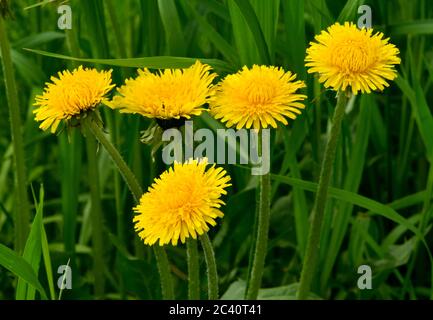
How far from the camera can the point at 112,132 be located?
39.9 inches

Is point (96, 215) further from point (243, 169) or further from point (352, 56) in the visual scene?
point (352, 56)

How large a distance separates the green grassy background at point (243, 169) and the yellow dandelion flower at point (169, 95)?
45mm

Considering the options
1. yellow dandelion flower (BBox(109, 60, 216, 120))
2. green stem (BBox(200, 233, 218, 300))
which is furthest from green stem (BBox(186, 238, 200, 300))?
yellow dandelion flower (BBox(109, 60, 216, 120))

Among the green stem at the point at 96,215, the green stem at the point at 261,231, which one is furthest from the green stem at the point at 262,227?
the green stem at the point at 96,215

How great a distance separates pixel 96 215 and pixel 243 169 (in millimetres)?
203

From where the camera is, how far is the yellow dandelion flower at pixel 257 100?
0.66 m

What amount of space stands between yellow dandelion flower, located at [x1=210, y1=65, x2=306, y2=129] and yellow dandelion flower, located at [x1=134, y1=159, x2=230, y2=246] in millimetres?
54

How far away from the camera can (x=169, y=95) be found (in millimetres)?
677

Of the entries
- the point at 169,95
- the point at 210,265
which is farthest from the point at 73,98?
the point at 210,265

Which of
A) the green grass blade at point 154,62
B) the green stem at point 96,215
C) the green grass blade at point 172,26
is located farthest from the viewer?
the green stem at point 96,215

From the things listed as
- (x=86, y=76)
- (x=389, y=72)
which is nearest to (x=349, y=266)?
(x=389, y=72)

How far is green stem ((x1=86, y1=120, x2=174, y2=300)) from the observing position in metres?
0.70

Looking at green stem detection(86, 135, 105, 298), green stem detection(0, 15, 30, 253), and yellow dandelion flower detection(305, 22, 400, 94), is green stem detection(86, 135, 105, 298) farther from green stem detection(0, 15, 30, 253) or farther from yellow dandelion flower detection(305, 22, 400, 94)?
yellow dandelion flower detection(305, 22, 400, 94)

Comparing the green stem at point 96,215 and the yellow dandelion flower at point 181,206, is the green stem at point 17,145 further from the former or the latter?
the yellow dandelion flower at point 181,206
